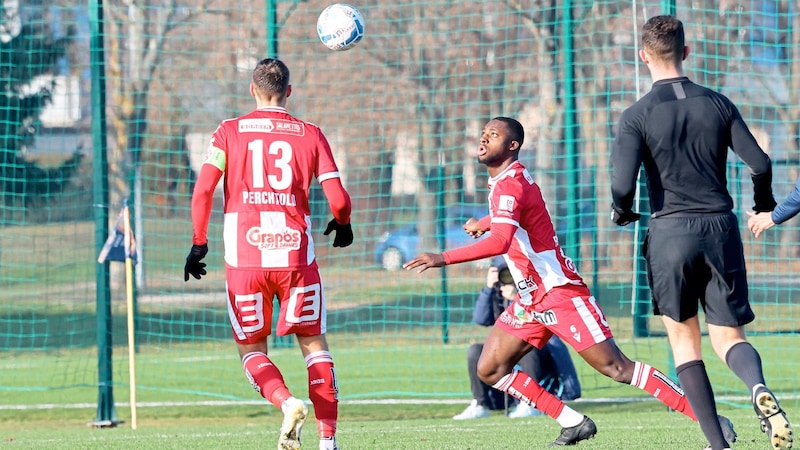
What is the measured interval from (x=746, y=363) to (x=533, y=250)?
1632 mm

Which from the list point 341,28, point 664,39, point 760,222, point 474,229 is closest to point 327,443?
point 474,229

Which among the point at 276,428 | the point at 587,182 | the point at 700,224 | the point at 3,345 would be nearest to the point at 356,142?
the point at 587,182

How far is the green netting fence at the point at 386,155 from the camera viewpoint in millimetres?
10891

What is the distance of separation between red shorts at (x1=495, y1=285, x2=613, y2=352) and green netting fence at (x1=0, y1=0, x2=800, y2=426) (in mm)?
3898

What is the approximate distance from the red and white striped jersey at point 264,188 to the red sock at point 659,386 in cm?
187

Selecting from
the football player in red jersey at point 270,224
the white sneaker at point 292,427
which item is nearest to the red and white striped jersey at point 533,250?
the football player in red jersey at point 270,224

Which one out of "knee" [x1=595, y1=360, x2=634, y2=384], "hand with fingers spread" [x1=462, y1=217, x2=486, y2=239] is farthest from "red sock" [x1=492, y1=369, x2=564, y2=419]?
"hand with fingers spread" [x1=462, y1=217, x2=486, y2=239]

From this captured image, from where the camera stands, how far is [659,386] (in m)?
6.21

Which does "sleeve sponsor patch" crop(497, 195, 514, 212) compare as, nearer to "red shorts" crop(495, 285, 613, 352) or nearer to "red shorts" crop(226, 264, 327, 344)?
"red shorts" crop(495, 285, 613, 352)

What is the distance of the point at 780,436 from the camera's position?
4.78 m

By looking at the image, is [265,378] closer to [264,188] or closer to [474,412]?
[264,188]

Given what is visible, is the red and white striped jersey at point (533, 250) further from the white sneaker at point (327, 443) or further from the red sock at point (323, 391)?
the white sneaker at point (327, 443)

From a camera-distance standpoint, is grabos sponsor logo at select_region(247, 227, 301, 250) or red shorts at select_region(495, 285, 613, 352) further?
red shorts at select_region(495, 285, 613, 352)

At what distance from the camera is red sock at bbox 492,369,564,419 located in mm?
6543
